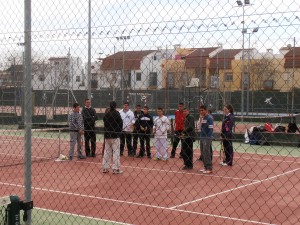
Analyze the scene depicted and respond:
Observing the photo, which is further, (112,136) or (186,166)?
(186,166)

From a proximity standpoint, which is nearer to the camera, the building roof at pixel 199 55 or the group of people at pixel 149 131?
the building roof at pixel 199 55

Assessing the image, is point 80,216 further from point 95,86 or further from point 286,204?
point 95,86

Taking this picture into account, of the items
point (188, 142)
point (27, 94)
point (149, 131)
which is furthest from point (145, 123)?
point (27, 94)

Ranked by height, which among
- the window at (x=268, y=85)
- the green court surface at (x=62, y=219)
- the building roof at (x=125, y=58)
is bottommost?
the green court surface at (x=62, y=219)

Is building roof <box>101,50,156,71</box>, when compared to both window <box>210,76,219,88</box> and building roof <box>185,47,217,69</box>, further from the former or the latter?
window <box>210,76,219,88</box>

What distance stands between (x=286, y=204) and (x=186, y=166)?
4.51 meters

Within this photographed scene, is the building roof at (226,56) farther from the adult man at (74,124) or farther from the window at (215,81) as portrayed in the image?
the adult man at (74,124)

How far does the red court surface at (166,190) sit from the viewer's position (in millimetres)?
7910

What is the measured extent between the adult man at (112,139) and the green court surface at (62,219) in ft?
12.8

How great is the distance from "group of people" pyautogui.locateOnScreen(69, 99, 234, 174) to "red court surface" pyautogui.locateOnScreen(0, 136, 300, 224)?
15.2 inches

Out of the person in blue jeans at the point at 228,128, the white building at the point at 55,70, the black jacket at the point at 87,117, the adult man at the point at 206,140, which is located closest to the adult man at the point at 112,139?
the white building at the point at 55,70

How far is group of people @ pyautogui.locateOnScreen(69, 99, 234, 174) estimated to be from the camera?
12.0 m

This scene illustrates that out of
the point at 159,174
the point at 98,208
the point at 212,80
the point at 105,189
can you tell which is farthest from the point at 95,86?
the point at 98,208

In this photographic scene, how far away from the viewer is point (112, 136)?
37.5ft
